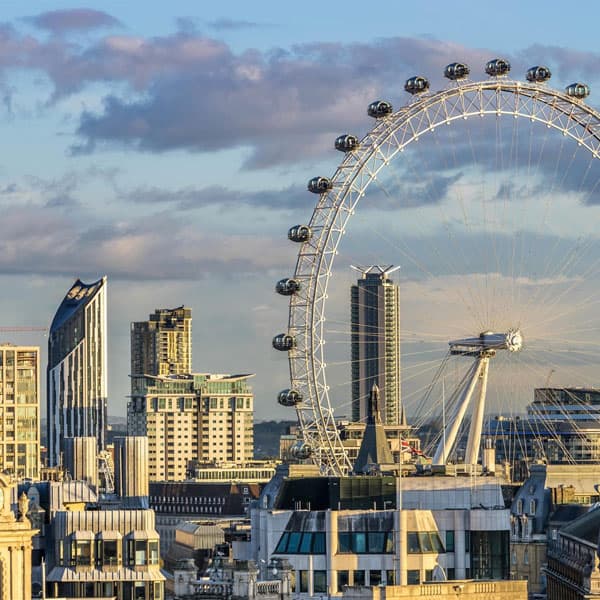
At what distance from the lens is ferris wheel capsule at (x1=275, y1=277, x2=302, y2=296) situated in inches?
6998

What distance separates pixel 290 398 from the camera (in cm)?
17650

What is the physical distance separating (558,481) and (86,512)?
7230cm

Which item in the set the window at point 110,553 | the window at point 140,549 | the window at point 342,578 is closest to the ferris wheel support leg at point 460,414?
the window at point 342,578

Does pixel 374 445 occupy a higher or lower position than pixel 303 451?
higher

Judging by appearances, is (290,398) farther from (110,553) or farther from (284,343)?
(110,553)

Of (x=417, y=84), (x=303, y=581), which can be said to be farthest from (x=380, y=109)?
(x=303, y=581)

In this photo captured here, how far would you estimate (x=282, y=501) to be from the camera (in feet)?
479

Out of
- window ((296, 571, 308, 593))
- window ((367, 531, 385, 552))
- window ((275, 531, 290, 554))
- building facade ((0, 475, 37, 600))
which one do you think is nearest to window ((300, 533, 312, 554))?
window ((275, 531, 290, 554))

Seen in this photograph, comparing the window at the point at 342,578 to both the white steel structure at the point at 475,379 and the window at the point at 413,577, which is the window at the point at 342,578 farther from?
the white steel structure at the point at 475,379

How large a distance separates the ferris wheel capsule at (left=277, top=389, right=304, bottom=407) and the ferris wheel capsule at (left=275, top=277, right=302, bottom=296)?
583 cm

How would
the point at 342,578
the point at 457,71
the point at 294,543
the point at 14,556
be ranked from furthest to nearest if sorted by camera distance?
the point at 457,71 → the point at 294,543 → the point at 342,578 → the point at 14,556

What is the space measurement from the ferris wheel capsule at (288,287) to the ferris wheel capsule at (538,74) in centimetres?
1855

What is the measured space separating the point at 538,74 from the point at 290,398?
79.5 feet

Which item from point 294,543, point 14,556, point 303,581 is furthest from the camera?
point 294,543
